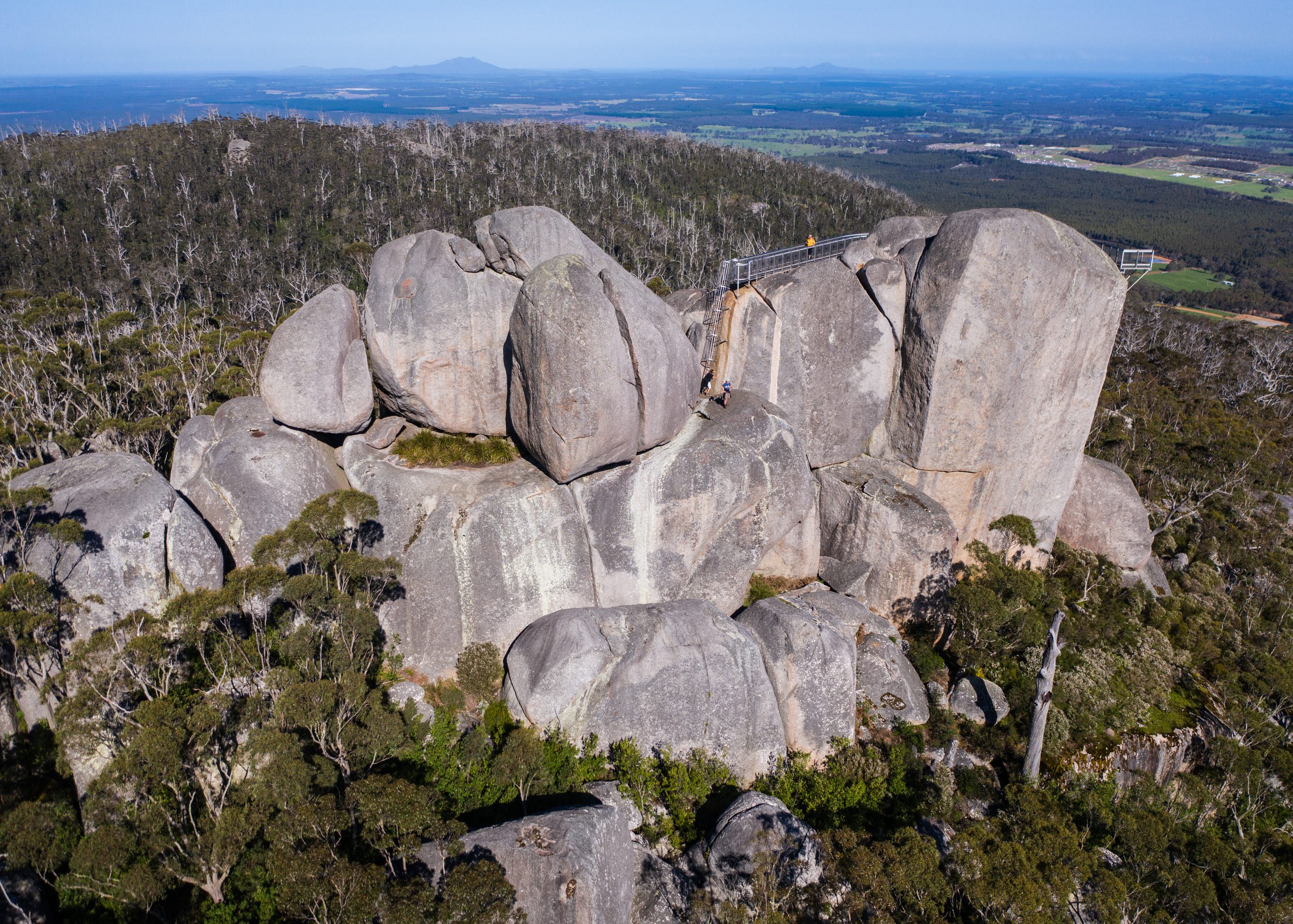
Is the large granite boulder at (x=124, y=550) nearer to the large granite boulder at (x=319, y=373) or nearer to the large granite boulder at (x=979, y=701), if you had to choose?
the large granite boulder at (x=319, y=373)

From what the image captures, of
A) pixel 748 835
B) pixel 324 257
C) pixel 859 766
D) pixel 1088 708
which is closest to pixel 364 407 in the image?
pixel 748 835

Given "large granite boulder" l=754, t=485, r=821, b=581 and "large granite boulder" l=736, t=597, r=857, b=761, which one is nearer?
"large granite boulder" l=736, t=597, r=857, b=761

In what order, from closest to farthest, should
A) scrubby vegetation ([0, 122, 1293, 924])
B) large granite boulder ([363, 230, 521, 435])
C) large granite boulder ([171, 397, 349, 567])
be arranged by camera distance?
scrubby vegetation ([0, 122, 1293, 924]) < large granite boulder ([171, 397, 349, 567]) < large granite boulder ([363, 230, 521, 435])

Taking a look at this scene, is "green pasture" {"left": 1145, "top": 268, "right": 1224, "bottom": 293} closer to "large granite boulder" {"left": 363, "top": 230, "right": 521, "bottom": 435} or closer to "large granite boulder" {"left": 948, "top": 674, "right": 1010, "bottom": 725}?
"large granite boulder" {"left": 948, "top": 674, "right": 1010, "bottom": 725}

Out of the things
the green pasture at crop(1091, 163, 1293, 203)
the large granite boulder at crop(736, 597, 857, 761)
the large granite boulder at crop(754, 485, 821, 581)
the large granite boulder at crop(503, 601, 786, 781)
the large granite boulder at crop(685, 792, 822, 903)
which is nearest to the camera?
the large granite boulder at crop(685, 792, 822, 903)

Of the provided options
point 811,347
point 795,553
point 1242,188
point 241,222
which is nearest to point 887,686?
point 795,553

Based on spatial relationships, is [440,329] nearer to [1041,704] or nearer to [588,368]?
[588,368]

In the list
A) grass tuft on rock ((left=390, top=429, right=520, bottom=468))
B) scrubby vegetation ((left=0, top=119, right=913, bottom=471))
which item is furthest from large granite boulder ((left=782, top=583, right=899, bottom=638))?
scrubby vegetation ((left=0, top=119, right=913, bottom=471))
